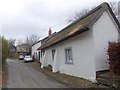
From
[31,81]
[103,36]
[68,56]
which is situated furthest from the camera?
[68,56]

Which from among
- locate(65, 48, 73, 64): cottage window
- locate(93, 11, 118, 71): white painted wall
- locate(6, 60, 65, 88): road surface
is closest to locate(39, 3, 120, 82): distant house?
locate(93, 11, 118, 71): white painted wall

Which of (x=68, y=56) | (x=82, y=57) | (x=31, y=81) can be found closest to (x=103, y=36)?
(x=82, y=57)

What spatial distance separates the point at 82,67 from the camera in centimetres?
1558

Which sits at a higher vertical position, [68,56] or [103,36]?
[103,36]

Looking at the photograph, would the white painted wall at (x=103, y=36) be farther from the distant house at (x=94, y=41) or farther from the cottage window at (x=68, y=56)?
the cottage window at (x=68, y=56)

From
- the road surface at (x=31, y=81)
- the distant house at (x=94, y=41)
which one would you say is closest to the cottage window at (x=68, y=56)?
the distant house at (x=94, y=41)

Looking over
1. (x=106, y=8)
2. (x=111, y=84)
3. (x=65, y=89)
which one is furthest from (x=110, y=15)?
(x=65, y=89)

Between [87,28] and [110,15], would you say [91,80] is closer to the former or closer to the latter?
[87,28]

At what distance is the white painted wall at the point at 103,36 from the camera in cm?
1413

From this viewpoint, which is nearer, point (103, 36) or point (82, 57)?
point (103, 36)

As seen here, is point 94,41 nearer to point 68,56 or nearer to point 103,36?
point 103,36

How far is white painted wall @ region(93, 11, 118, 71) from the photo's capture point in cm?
1413

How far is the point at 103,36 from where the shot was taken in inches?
575

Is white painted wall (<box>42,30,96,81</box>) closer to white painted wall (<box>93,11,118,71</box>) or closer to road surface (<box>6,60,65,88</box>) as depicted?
white painted wall (<box>93,11,118,71</box>)
